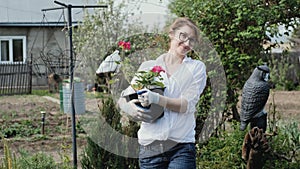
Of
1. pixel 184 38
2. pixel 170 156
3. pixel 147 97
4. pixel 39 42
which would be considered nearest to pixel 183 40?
pixel 184 38

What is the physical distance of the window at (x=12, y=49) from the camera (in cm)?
1980

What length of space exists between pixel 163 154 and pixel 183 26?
724mm

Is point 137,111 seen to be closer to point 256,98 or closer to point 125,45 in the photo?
point 125,45

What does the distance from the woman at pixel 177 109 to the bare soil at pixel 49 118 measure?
1.61 metres

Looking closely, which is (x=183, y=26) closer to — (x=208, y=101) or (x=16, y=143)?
(x=208, y=101)

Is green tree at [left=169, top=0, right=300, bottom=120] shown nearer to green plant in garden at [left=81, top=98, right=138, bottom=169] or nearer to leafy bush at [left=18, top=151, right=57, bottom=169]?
green plant in garden at [left=81, top=98, right=138, bottom=169]

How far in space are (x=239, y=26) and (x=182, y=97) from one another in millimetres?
2631

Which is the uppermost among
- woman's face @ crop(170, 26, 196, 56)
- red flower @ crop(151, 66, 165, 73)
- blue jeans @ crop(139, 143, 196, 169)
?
woman's face @ crop(170, 26, 196, 56)

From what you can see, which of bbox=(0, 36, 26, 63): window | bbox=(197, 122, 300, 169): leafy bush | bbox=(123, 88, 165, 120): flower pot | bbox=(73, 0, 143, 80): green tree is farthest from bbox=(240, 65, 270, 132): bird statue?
bbox=(0, 36, 26, 63): window

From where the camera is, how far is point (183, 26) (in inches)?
124

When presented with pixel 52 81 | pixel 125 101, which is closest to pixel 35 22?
pixel 52 81

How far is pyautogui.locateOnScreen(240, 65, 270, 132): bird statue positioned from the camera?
4.72 meters

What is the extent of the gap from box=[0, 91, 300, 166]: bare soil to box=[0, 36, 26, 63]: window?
3960 mm

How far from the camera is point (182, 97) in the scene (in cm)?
305
